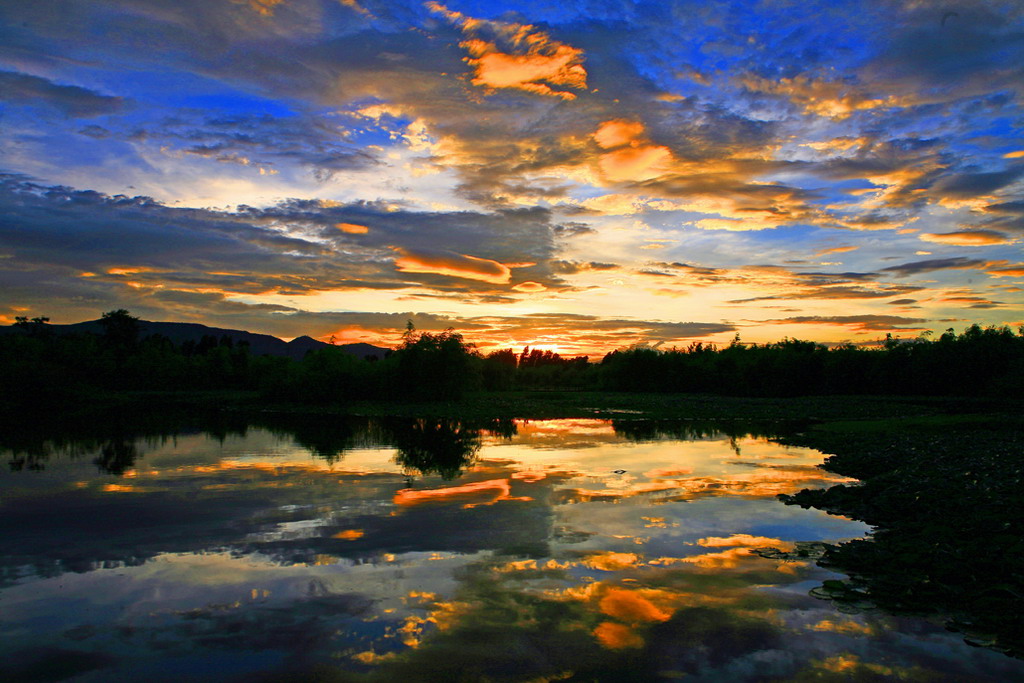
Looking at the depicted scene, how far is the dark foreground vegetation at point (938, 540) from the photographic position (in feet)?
26.5

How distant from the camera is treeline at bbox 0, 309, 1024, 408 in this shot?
207 ft

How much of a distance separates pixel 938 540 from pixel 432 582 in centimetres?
848

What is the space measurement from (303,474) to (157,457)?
7.83 metres

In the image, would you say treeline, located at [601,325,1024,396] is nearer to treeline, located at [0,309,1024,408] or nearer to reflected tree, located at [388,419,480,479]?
treeline, located at [0,309,1024,408]

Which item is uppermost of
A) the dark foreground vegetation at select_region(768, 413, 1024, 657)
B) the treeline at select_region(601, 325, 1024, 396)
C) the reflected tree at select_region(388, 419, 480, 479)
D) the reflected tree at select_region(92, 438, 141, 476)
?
the treeline at select_region(601, 325, 1024, 396)

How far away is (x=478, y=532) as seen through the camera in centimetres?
1220

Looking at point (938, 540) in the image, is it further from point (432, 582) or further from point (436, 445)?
point (436, 445)

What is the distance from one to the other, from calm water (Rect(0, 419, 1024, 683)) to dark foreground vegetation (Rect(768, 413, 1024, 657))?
0.58 meters

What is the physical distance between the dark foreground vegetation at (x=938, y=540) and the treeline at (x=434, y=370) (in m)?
49.9

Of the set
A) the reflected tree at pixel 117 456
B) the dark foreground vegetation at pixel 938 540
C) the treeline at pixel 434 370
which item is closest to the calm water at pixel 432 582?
the dark foreground vegetation at pixel 938 540

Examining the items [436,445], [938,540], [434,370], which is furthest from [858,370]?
[938,540]

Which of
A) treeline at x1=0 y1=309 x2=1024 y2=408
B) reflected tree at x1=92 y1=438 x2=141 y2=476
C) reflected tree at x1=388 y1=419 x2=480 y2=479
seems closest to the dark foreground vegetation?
reflected tree at x1=388 y1=419 x2=480 y2=479

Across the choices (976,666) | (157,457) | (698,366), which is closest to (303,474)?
(157,457)

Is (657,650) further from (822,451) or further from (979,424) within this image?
(979,424)
